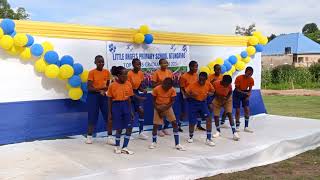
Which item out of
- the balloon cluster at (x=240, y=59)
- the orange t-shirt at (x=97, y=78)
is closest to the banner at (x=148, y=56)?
the balloon cluster at (x=240, y=59)

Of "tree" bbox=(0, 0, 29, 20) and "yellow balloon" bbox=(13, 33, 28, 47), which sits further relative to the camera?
"tree" bbox=(0, 0, 29, 20)

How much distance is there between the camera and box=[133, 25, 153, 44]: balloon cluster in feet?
27.6

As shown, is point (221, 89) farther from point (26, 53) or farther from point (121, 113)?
point (26, 53)

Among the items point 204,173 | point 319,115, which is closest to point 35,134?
point 204,173

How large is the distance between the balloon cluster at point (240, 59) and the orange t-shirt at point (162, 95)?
9.41 feet

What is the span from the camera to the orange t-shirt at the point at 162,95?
22.3ft

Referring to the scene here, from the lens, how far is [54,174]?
206 inches

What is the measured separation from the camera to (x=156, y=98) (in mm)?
6871

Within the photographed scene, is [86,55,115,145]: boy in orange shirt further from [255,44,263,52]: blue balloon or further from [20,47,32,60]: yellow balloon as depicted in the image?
[255,44,263,52]: blue balloon

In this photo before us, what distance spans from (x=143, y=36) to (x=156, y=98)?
202 cm

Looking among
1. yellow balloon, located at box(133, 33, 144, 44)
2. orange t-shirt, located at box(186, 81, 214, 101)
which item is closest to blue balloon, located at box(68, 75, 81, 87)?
yellow balloon, located at box(133, 33, 144, 44)

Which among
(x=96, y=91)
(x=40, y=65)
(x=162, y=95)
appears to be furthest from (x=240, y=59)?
(x=40, y=65)

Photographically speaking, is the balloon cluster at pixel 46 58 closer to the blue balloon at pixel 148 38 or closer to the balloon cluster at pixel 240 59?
the blue balloon at pixel 148 38

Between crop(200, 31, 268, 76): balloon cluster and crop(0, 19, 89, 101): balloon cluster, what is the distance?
10.6 ft
